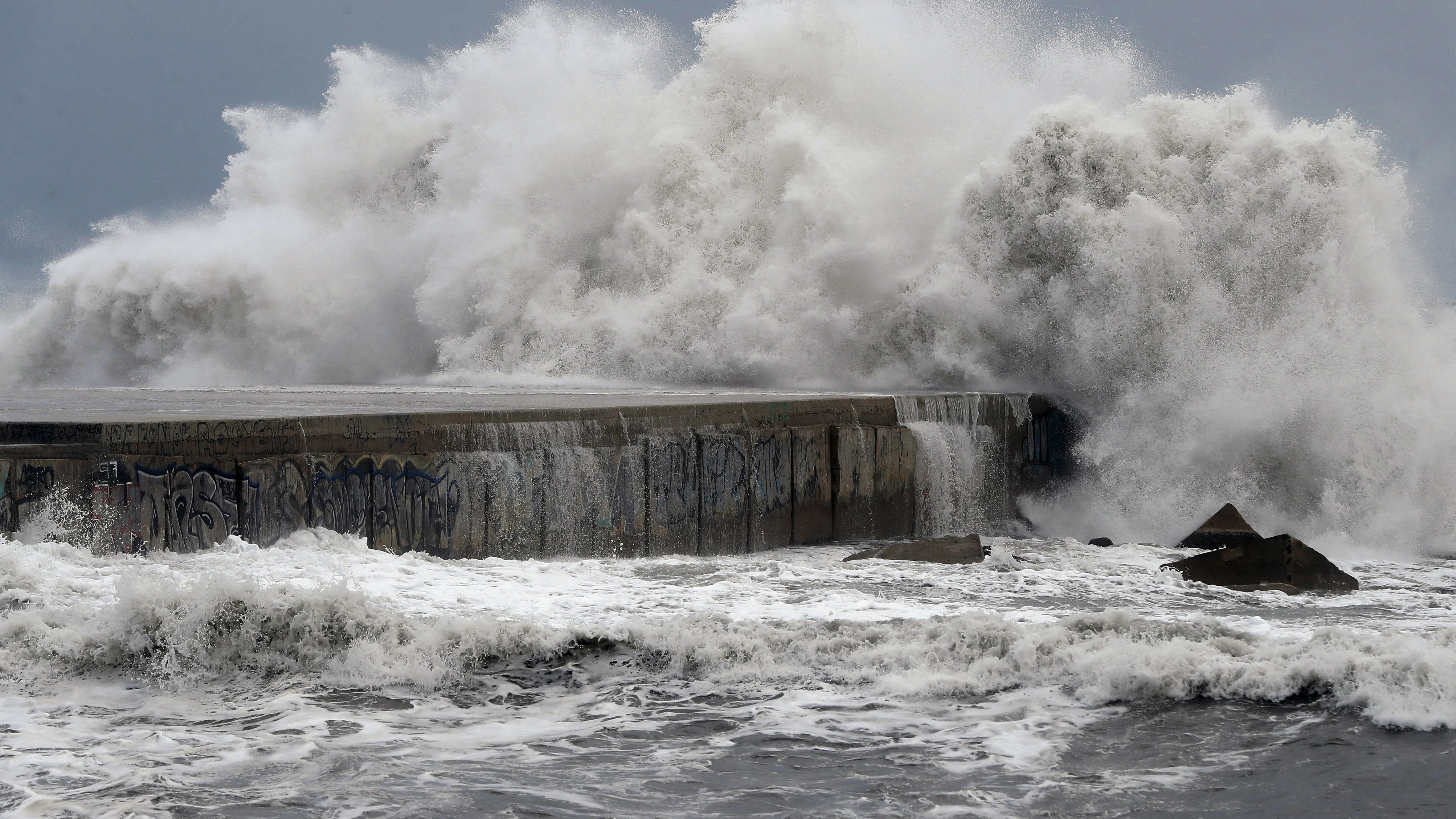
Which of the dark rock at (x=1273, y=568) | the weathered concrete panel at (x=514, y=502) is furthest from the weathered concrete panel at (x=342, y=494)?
the dark rock at (x=1273, y=568)

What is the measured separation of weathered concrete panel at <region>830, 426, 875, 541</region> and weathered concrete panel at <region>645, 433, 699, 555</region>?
1.42 meters

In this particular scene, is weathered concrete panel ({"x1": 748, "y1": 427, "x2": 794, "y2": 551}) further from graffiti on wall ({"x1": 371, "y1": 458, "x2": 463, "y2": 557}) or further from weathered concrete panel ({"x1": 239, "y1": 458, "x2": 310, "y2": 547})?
weathered concrete panel ({"x1": 239, "y1": 458, "x2": 310, "y2": 547})

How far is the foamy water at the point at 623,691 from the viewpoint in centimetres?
409

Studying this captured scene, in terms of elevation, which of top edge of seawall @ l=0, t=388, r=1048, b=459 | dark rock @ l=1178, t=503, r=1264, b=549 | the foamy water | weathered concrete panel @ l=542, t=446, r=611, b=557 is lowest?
the foamy water

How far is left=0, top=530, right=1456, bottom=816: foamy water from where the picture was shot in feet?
13.4

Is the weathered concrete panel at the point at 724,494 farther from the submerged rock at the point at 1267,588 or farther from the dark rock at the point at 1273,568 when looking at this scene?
the submerged rock at the point at 1267,588

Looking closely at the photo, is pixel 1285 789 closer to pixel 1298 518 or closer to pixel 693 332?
pixel 1298 518

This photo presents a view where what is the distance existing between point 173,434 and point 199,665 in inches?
64.5

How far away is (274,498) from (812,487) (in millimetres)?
3932

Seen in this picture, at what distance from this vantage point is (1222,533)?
9562 mm

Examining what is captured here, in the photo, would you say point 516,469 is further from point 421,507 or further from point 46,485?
point 46,485

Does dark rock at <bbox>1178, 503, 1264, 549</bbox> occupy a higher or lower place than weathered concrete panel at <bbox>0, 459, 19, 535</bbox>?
lower

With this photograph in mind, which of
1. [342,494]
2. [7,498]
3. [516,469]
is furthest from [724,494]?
[7,498]

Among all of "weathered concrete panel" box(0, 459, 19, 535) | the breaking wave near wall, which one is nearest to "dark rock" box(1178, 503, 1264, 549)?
the breaking wave near wall
